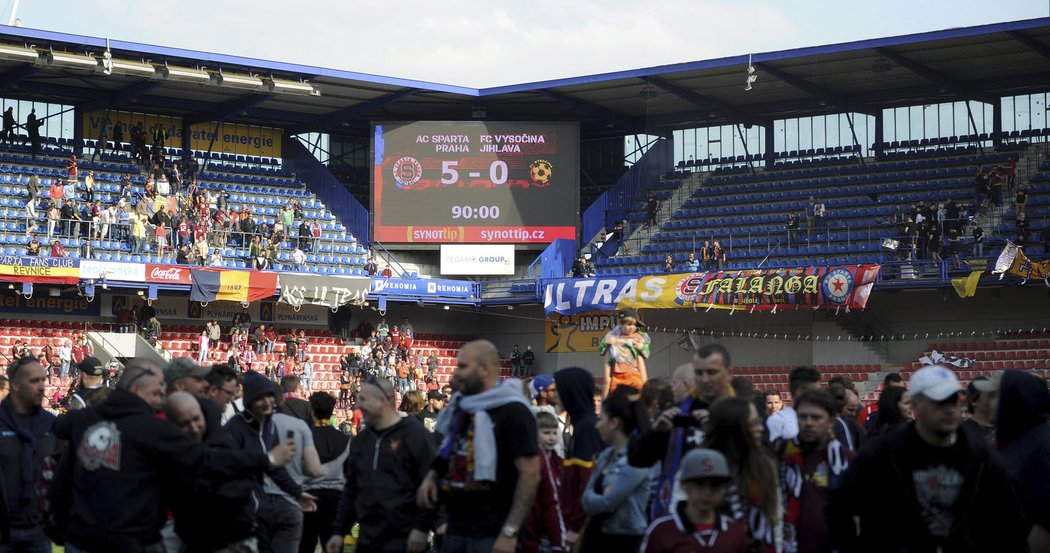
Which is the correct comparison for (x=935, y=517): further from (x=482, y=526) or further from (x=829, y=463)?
(x=482, y=526)

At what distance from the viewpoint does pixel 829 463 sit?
6.71 metres

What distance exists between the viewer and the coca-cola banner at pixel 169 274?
111ft

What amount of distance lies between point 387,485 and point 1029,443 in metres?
3.62

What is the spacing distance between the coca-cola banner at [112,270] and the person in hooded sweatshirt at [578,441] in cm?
2701

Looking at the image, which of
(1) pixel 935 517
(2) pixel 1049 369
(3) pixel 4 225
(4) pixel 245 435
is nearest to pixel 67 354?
(3) pixel 4 225

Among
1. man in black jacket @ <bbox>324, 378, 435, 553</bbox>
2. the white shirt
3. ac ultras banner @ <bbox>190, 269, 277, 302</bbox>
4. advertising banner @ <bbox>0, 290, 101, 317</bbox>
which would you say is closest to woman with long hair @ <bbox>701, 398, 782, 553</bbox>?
the white shirt

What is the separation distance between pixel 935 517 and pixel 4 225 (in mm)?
32201

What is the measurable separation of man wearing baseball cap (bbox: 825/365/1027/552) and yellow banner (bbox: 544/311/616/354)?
32.0 m

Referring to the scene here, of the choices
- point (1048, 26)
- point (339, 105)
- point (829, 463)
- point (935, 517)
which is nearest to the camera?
point (935, 517)

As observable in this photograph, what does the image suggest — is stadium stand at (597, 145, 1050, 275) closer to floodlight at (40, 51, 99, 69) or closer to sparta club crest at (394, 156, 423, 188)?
sparta club crest at (394, 156, 423, 188)

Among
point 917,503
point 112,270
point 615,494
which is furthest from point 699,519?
point 112,270

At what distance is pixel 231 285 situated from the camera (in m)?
34.4

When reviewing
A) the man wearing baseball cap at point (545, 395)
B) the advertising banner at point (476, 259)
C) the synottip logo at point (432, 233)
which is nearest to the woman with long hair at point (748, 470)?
the man wearing baseball cap at point (545, 395)

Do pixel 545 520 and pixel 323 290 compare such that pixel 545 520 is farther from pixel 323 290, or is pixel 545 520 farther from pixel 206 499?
pixel 323 290
